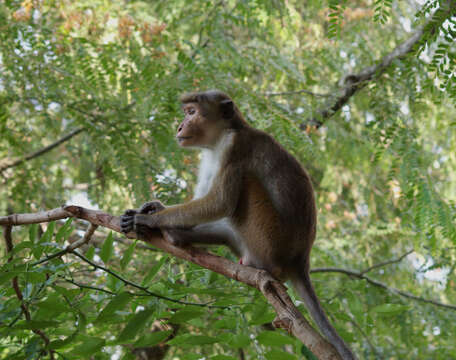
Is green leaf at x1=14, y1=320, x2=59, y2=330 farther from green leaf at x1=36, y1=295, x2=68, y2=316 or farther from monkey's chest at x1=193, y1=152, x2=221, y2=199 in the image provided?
monkey's chest at x1=193, y1=152, x2=221, y2=199

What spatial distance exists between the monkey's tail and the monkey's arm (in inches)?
25.5

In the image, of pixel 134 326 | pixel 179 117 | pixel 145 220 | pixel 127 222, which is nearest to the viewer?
pixel 134 326

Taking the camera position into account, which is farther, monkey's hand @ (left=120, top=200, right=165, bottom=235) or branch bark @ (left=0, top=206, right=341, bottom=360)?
monkey's hand @ (left=120, top=200, right=165, bottom=235)

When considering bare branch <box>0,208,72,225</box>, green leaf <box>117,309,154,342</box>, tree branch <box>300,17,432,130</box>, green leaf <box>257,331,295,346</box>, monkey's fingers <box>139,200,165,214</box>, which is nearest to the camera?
green leaf <box>117,309,154,342</box>

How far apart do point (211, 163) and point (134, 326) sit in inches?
83.6

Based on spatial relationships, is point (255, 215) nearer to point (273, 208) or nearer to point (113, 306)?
point (273, 208)

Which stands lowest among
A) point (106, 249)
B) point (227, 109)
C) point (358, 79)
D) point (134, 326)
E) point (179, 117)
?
point (134, 326)

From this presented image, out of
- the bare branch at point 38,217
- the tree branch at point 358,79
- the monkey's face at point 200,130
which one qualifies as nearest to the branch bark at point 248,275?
the bare branch at point 38,217

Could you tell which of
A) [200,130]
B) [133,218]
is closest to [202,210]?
[133,218]

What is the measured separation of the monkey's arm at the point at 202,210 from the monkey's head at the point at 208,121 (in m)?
0.61

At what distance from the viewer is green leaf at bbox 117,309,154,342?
5.81ft

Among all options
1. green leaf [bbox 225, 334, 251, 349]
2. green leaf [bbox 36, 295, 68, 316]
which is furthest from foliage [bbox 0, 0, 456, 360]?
green leaf [bbox 36, 295, 68, 316]

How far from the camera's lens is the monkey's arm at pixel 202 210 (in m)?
3.09

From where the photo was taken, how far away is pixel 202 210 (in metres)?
3.12
